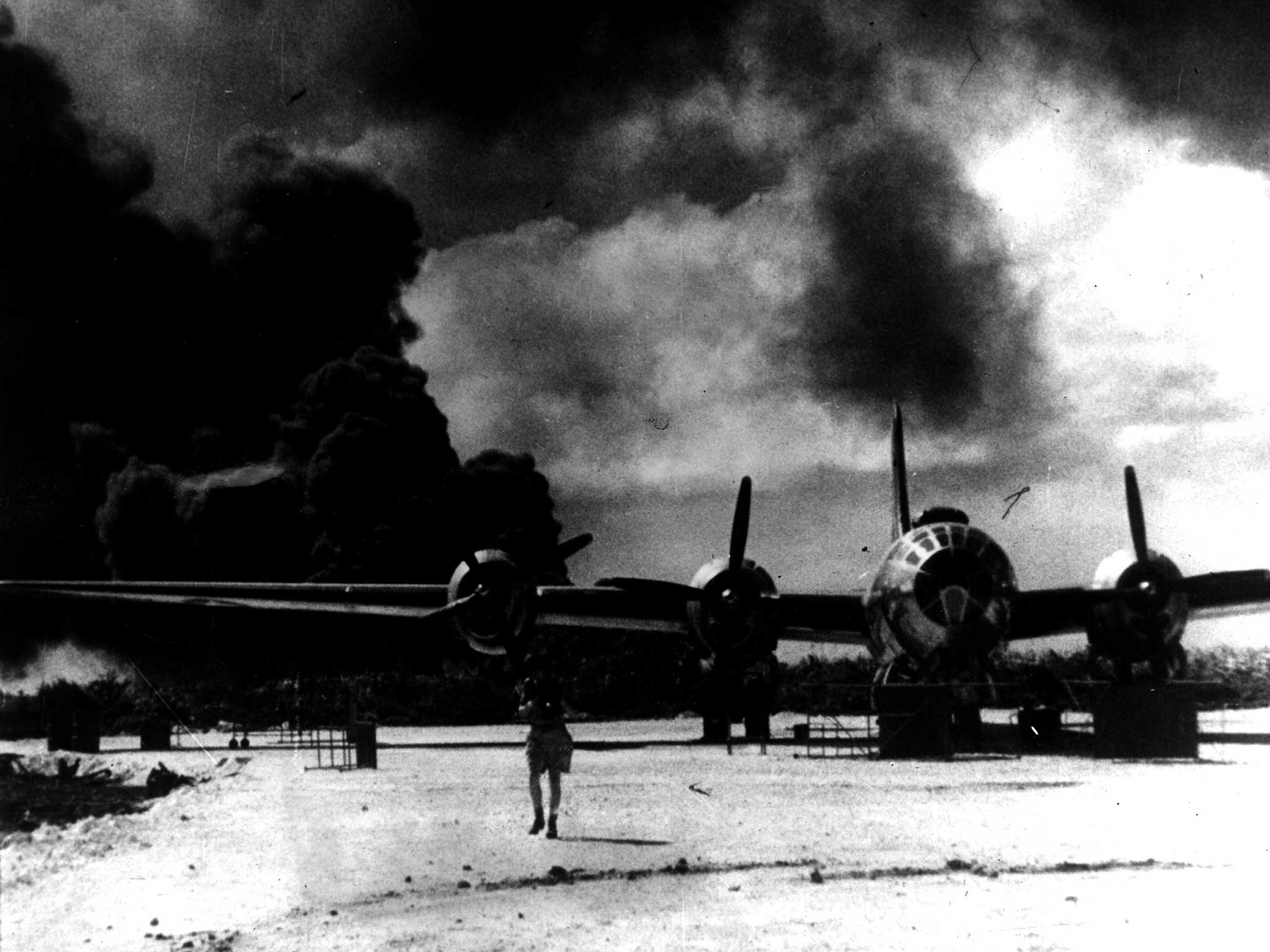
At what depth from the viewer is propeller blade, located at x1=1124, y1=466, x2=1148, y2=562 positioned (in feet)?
70.2

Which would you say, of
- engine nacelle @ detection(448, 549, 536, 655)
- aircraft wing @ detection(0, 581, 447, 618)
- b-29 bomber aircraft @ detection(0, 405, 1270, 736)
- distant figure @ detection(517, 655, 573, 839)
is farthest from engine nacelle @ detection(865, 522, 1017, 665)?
distant figure @ detection(517, 655, 573, 839)

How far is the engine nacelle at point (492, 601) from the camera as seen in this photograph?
68.9 ft

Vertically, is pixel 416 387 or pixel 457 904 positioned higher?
pixel 416 387

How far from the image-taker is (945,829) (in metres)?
11.6

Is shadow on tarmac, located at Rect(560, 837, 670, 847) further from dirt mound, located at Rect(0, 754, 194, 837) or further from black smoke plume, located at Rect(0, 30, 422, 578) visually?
black smoke plume, located at Rect(0, 30, 422, 578)

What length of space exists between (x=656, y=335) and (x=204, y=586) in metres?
10.2

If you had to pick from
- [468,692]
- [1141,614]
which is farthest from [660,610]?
[468,692]

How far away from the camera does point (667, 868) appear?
9820mm

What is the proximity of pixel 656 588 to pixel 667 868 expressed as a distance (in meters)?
11.2

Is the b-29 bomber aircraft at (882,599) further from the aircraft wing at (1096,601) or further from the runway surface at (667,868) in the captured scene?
the runway surface at (667,868)

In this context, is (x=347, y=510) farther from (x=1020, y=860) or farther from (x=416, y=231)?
(x=1020, y=860)

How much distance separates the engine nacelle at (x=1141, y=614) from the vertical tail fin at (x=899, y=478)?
20.2 ft

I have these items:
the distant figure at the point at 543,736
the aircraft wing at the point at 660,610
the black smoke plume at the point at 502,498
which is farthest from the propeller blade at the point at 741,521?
the black smoke plume at the point at 502,498

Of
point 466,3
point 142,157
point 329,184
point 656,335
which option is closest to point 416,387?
point 329,184
